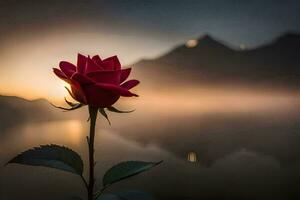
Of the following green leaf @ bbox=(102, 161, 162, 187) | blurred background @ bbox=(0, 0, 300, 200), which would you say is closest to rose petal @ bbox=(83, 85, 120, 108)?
green leaf @ bbox=(102, 161, 162, 187)

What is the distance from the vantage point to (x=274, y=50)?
950mm

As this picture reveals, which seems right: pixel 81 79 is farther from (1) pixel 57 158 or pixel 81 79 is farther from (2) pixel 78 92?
(1) pixel 57 158

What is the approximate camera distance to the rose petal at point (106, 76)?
60 centimetres

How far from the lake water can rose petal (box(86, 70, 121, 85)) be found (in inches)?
13.2

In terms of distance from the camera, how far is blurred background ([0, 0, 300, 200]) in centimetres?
95

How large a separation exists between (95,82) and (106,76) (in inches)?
0.8

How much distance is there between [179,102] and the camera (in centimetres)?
95

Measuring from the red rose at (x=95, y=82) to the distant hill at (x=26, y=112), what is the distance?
1.07ft

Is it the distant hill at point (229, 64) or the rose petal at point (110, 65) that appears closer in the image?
the rose petal at point (110, 65)

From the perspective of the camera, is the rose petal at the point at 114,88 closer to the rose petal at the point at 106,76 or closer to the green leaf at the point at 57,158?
the rose petal at the point at 106,76

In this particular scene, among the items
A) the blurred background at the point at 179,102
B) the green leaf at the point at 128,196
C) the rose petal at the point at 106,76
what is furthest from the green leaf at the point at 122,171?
the blurred background at the point at 179,102

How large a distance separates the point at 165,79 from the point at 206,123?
13 centimetres

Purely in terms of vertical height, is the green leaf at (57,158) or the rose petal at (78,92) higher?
the rose petal at (78,92)

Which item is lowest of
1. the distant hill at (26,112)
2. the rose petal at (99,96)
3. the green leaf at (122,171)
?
the green leaf at (122,171)
